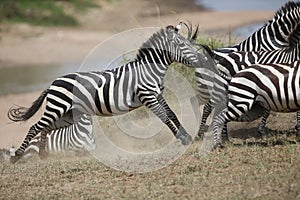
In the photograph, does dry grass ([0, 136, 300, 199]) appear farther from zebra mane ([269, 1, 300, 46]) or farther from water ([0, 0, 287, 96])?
water ([0, 0, 287, 96])

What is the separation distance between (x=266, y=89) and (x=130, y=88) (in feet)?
7.29

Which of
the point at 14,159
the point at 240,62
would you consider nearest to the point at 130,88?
the point at 240,62

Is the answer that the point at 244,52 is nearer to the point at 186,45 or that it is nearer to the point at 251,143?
the point at 186,45

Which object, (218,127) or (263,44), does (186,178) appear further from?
(263,44)

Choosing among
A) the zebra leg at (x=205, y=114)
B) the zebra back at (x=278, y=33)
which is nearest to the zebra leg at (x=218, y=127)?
the zebra leg at (x=205, y=114)

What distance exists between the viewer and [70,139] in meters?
12.2

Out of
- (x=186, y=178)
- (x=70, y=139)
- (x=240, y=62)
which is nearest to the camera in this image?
(x=186, y=178)

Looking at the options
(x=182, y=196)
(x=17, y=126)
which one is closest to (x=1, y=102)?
(x=17, y=126)

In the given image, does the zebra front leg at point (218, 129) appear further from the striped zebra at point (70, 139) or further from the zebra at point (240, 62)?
the striped zebra at point (70, 139)

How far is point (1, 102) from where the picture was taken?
17688 millimetres

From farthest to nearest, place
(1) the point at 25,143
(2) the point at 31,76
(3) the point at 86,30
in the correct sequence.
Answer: (3) the point at 86,30 < (2) the point at 31,76 < (1) the point at 25,143

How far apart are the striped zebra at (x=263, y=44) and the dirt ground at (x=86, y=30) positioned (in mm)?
7328

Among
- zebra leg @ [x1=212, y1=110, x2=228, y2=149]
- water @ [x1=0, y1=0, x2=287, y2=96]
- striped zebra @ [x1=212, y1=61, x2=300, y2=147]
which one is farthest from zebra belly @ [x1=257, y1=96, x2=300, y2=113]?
water @ [x1=0, y1=0, x2=287, y2=96]

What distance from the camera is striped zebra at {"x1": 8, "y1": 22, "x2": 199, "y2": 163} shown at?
1091cm
